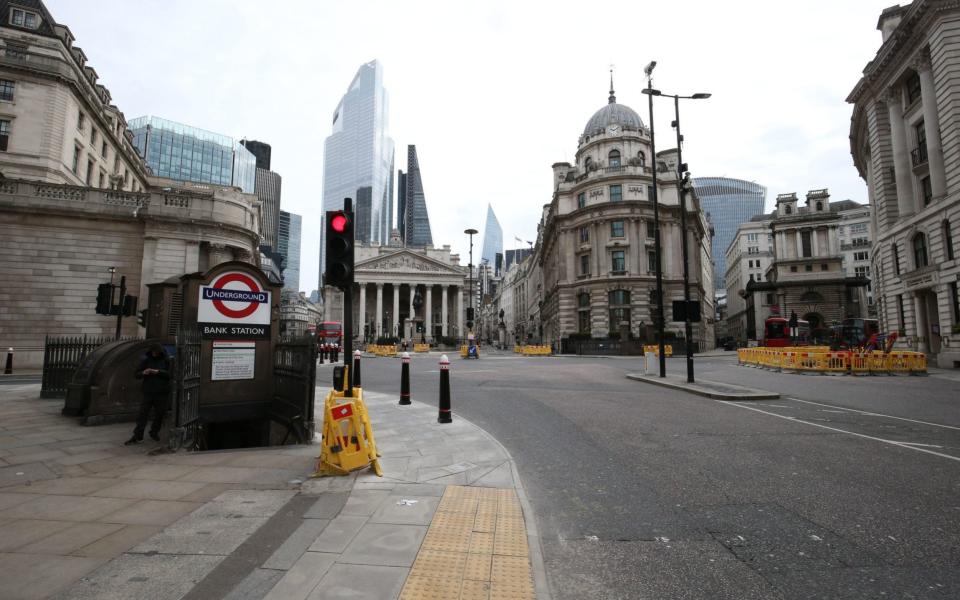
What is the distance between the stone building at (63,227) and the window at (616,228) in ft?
121

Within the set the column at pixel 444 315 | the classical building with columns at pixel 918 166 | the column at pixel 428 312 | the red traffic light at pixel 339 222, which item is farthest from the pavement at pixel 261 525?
the column at pixel 428 312

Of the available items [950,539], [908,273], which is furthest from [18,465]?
[908,273]

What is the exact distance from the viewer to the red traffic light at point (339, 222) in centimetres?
579

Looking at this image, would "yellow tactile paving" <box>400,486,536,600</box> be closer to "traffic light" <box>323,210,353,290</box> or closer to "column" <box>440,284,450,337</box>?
"traffic light" <box>323,210,353,290</box>

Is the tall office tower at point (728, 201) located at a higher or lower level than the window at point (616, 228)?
higher

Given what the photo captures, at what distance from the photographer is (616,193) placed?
172 feet

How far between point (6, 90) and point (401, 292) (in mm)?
65850

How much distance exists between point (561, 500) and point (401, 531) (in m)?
1.69

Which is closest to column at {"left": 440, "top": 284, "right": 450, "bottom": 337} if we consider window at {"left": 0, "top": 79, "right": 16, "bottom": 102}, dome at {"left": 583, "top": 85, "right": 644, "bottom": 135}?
Answer: dome at {"left": 583, "top": 85, "right": 644, "bottom": 135}

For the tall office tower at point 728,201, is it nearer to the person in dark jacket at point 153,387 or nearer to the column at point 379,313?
the column at point 379,313

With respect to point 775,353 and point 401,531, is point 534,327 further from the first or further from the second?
point 401,531

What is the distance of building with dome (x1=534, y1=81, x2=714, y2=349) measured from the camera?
164 feet

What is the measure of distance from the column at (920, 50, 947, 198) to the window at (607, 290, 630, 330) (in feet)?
89.5

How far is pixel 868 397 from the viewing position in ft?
40.2
